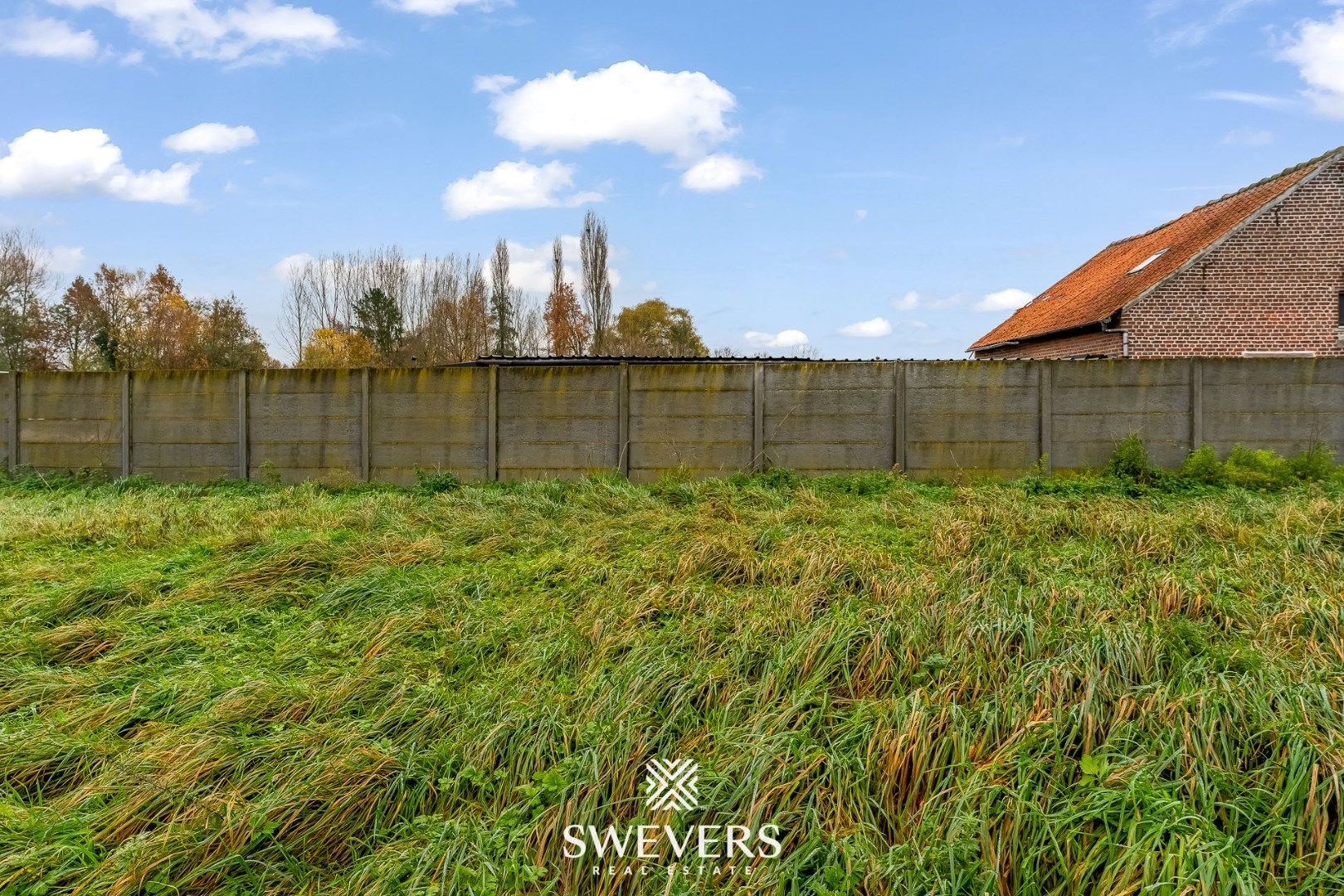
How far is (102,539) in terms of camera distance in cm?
610

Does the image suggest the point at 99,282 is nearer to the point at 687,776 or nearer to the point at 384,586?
the point at 384,586

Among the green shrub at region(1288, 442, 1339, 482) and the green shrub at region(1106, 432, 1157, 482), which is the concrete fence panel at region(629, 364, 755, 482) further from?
the green shrub at region(1288, 442, 1339, 482)

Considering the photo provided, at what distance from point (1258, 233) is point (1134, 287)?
78.3 inches

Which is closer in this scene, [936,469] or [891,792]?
[891,792]

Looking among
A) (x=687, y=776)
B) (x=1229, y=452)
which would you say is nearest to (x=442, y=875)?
(x=687, y=776)

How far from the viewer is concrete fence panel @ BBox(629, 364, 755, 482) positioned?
29.4 feet

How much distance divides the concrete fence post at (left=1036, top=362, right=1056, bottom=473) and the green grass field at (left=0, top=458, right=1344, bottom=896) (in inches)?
138

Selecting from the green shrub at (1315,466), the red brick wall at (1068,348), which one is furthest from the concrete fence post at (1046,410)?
the red brick wall at (1068,348)

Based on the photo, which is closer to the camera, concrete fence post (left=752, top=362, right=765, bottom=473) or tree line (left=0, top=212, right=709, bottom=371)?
concrete fence post (left=752, top=362, right=765, bottom=473)

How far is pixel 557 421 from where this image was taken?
913 centimetres

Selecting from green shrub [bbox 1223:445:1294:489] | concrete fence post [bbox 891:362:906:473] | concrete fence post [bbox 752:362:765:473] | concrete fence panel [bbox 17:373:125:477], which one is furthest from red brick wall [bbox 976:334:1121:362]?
concrete fence panel [bbox 17:373:125:477]

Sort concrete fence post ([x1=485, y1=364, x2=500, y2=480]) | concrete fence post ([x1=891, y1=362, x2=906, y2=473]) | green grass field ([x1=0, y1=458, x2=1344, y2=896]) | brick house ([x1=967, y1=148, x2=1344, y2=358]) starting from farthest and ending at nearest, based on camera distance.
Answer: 1. brick house ([x1=967, y1=148, x2=1344, y2=358])
2. concrete fence post ([x1=485, y1=364, x2=500, y2=480])
3. concrete fence post ([x1=891, y1=362, x2=906, y2=473])
4. green grass field ([x1=0, y1=458, x2=1344, y2=896])

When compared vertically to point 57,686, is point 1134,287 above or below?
above

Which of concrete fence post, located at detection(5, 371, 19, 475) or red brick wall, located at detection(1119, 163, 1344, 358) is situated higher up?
red brick wall, located at detection(1119, 163, 1344, 358)
